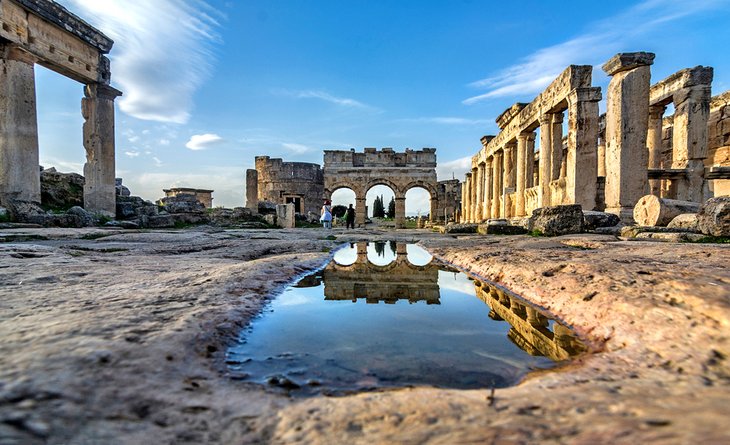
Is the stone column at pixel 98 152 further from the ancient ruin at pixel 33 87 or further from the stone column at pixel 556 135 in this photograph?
the stone column at pixel 556 135

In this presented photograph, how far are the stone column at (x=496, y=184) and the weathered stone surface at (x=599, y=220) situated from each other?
8.92 m

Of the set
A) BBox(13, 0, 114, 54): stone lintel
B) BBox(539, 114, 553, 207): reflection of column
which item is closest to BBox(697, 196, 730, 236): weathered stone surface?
BBox(539, 114, 553, 207): reflection of column

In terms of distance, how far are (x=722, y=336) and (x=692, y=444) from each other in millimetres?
840

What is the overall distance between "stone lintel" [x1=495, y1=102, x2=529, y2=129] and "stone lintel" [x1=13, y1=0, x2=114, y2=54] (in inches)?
601

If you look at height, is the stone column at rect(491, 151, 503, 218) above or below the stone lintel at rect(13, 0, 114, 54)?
below

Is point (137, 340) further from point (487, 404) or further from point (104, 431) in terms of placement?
point (487, 404)

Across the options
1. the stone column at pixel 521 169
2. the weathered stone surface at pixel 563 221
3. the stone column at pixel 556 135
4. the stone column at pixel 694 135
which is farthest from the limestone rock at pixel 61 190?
the stone column at pixel 694 135

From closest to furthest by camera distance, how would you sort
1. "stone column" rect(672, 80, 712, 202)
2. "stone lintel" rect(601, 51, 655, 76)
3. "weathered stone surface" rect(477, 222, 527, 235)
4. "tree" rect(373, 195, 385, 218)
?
"stone lintel" rect(601, 51, 655, 76)
"weathered stone surface" rect(477, 222, 527, 235)
"stone column" rect(672, 80, 712, 202)
"tree" rect(373, 195, 385, 218)

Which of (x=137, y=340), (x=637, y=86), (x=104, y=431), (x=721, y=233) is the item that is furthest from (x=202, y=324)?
(x=637, y=86)

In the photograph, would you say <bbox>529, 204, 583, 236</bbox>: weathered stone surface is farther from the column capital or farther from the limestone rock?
the column capital

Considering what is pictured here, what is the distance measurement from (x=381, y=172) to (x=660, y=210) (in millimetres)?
20710

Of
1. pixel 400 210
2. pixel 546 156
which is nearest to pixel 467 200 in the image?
pixel 400 210

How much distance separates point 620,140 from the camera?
8.88 metres

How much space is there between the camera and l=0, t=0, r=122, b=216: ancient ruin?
993 centimetres
